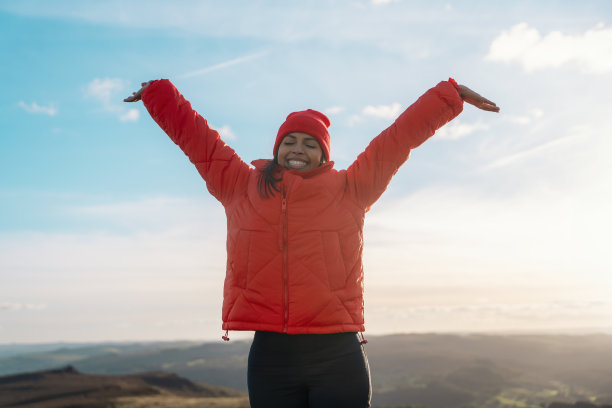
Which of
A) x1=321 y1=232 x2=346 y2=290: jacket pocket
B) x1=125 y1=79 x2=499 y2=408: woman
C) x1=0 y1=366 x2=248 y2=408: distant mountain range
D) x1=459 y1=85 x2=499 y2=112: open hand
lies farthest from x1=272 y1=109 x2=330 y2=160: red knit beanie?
x1=0 y1=366 x2=248 y2=408: distant mountain range

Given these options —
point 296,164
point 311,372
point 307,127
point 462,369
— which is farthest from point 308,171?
point 462,369

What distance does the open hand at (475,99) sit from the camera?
12.0 feet

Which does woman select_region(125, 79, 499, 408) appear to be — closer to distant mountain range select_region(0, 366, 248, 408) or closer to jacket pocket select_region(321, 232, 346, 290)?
jacket pocket select_region(321, 232, 346, 290)

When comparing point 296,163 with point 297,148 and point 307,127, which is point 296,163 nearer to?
point 297,148

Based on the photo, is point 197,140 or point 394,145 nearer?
point 394,145

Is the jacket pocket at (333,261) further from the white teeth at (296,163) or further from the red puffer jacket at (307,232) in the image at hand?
the white teeth at (296,163)

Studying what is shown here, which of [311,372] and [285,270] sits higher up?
[285,270]

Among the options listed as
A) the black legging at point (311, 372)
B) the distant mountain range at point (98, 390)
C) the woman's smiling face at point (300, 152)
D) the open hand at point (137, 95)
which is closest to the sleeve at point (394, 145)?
the woman's smiling face at point (300, 152)

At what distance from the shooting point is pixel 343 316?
3.05 m

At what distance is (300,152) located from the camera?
3529mm

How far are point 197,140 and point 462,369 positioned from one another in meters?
32.8

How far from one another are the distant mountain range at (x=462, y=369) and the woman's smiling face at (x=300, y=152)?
13.6 meters

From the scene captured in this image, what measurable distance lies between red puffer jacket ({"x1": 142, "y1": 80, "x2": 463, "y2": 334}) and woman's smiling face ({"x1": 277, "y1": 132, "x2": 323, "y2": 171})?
17 centimetres

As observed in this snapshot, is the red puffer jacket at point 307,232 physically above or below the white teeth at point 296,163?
below
